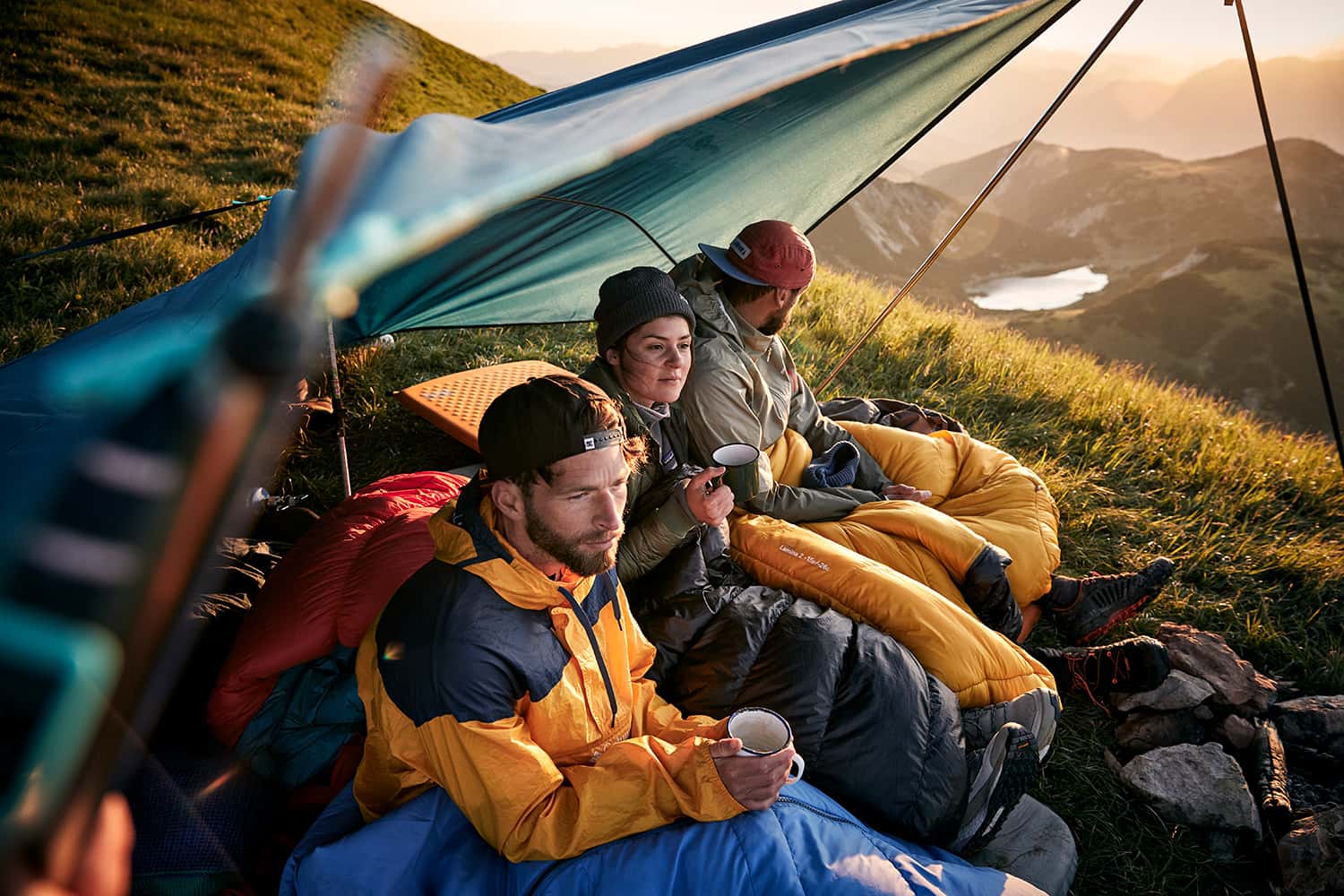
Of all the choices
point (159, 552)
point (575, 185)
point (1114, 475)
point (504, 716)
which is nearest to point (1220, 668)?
point (1114, 475)

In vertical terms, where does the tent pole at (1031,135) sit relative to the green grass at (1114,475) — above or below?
above

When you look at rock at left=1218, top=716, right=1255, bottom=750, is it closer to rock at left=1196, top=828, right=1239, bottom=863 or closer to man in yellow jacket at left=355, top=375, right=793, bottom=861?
rock at left=1196, top=828, right=1239, bottom=863

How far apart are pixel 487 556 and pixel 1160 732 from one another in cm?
252

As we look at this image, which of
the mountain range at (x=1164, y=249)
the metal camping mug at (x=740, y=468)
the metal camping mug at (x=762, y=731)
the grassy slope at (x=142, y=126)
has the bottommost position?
the mountain range at (x=1164, y=249)

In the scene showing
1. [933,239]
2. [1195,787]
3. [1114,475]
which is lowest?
[933,239]

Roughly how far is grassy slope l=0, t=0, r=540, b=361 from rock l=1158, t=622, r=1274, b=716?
340cm

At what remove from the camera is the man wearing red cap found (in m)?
2.70

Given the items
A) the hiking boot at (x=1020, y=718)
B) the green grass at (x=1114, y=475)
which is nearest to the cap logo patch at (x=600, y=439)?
the hiking boot at (x=1020, y=718)

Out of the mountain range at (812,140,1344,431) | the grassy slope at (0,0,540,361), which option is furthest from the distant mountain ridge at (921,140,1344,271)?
the grassy slope at (0,0,540,361)

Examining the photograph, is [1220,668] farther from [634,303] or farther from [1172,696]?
[634,303]

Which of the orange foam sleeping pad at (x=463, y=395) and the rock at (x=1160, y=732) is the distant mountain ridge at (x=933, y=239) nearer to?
the orange foam sleeping pad at (x=463, y=395)

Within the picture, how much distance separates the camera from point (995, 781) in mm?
2018

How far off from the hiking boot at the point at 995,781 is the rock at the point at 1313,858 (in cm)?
89

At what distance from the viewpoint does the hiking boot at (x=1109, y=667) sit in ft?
8.96
